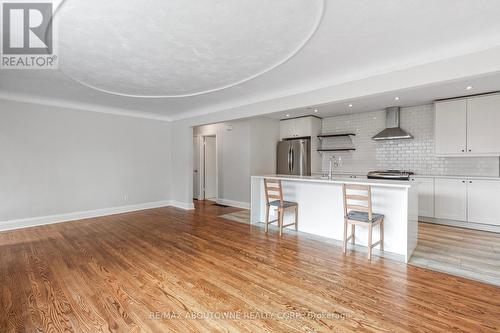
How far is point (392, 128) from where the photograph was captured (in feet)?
18.4

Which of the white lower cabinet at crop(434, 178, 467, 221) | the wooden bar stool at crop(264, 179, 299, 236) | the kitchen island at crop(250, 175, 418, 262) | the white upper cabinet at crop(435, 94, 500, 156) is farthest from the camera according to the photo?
the white lower cabinet at crop(434, 178, 467, 221)

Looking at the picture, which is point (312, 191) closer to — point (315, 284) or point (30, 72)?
point (315, 284)

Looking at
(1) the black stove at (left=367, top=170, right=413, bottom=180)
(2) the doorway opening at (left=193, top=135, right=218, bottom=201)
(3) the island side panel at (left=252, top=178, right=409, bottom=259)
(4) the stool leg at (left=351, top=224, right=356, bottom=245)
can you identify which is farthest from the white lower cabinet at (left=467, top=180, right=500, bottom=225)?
(2) the doorway opening at (left=193, top=135, right=218, bottom=201)

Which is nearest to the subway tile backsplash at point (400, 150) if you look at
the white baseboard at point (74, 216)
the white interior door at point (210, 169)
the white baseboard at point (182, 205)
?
the white interior door at point (210, 169)

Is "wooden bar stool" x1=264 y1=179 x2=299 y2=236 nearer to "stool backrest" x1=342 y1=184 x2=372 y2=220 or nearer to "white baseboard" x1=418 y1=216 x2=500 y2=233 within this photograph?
"stool backrest" x1=342 y1=184 x2=372 y2=220

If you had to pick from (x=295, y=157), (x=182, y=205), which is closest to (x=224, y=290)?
(x=182, y=205)

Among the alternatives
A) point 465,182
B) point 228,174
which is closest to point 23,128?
point 228,174

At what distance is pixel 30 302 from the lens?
226cm

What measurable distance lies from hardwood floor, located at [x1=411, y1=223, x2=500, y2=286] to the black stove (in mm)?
1076

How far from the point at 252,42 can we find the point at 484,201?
194 inches

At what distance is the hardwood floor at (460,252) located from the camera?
283 cm

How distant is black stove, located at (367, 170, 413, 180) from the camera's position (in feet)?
16.8

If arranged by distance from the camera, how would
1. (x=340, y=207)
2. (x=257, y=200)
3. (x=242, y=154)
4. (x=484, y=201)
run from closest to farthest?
1. (x=340, y=207)
2. (x=484, y=201)
3. (x=257, y=200)
4. (x=242, y=154)

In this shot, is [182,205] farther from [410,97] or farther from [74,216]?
[410,97]
